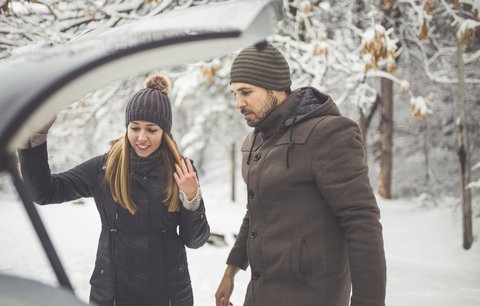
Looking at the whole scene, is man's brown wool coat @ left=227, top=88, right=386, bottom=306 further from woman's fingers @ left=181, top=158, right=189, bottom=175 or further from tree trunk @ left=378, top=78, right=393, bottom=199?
tree trunk @ left=378, top=78, right=393, bottom=199

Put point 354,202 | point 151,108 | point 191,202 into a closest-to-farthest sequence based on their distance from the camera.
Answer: point 354,202 < point 191,202 < point 151,108

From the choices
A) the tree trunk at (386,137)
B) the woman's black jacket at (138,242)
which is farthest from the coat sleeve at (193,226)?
the tree trunk at (386,137)

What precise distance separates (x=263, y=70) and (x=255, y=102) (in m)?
0.15

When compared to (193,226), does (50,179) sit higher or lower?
higher

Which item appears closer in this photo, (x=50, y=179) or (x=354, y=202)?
(x=354, y=202)

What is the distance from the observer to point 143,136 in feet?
7.09

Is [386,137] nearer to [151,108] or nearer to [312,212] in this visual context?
[151,108]

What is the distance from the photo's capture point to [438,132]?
1029 cm

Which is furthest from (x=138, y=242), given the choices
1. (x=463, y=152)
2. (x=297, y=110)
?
(x=463, y=152)

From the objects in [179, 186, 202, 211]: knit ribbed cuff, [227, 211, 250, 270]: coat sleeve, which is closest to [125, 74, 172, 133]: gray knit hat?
[179, 186, 202, 211]: knit ribbed cuff

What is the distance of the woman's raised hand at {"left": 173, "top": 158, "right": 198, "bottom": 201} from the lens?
2021mm

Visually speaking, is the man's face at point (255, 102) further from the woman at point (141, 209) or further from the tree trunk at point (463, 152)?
the tree trunk at point (463, 152)

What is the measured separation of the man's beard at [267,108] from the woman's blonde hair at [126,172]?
57cm

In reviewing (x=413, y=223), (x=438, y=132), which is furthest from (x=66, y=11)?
→ (x=438, y=132)
